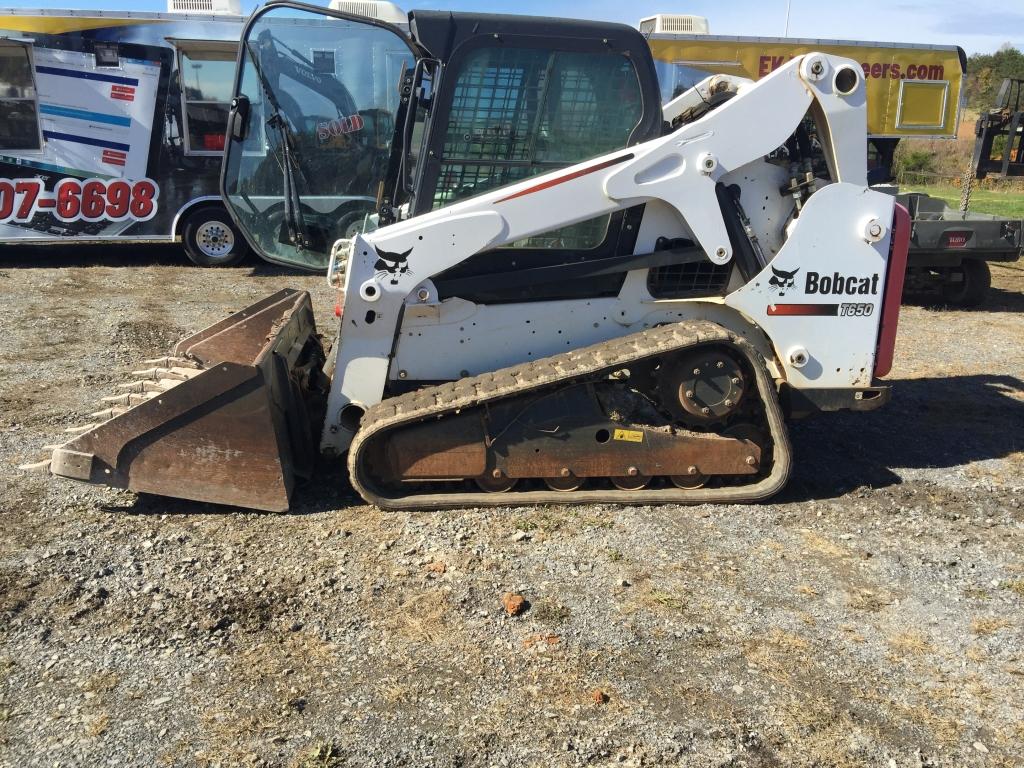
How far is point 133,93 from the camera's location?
39.7 feet

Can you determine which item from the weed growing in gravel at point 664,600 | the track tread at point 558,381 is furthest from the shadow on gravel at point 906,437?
the weed growing in gravel at point 664,600

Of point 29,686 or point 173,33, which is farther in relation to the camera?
point 173,33

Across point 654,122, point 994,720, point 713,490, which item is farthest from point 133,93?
point 994,720

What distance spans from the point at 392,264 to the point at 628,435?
154 centimetres

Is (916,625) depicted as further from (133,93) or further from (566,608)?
(133,93)

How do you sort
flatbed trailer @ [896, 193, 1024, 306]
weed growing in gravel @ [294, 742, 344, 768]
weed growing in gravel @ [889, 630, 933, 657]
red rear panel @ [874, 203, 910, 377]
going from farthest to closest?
flatbed trailer @ [896, 193, 1024, 306]
red rear panel @ [874, 203, 910, 377]
weed growing in gravel @ [889, 630, 933, 657]
weed growing in gravel @ [294, 742, 344, 768]

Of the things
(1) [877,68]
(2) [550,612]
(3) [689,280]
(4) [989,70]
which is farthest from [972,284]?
(4) [989,70]

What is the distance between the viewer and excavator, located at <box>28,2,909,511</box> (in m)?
4.59

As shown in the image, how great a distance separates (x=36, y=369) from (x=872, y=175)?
6748mm

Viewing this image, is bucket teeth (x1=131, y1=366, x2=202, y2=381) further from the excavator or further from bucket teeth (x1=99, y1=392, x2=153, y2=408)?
bucket teeth (x1=99, y1=392, x2=153, y2=408)

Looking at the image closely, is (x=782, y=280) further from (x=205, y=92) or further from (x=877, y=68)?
(x=877, y=68)

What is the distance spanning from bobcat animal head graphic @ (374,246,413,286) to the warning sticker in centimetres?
138

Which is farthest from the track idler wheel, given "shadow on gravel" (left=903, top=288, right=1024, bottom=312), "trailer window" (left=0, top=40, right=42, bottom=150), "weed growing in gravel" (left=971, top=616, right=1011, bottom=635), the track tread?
"trailer window" (left=0, top=40, right=42, bottom=150)

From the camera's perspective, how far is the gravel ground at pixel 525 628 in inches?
117
